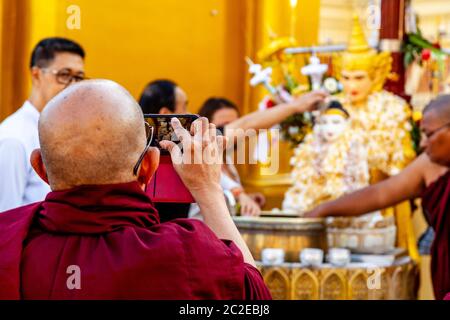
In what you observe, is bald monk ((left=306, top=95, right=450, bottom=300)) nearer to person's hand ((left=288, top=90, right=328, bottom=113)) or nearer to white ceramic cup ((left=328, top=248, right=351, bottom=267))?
white ceramic cup ((left=328, top=248, right=351, bottom=267))

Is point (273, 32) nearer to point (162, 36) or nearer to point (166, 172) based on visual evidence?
point (162, 36)

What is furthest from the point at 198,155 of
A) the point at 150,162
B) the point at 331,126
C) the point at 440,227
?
the point at 331,126

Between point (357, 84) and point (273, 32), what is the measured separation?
1.21 m

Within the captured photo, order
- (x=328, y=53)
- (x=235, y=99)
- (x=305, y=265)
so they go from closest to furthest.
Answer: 1. (x=305, y=265)
2. (x=328, y=53)
3. (x=235, y=99)

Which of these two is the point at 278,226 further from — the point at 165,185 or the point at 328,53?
the point at 165,185

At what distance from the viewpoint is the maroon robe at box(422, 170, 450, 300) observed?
3248mm

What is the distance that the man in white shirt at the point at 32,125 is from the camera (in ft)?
8.57

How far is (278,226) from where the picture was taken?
3627 millimetres

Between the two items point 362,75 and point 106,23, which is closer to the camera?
point 106,23

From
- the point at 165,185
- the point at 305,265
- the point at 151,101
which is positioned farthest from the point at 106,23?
the point at 165,185

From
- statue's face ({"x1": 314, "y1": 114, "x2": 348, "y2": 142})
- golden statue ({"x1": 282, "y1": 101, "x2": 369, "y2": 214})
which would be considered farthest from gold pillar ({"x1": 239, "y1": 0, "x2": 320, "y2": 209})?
statue's face ({"x1": 314, "y1": 114, "x2": 348, "y2": 142})

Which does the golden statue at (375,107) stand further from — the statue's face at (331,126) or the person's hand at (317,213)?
the person's hand at (317,213)

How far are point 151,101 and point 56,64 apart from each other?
416mm

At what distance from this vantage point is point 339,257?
Result: 3.64m
